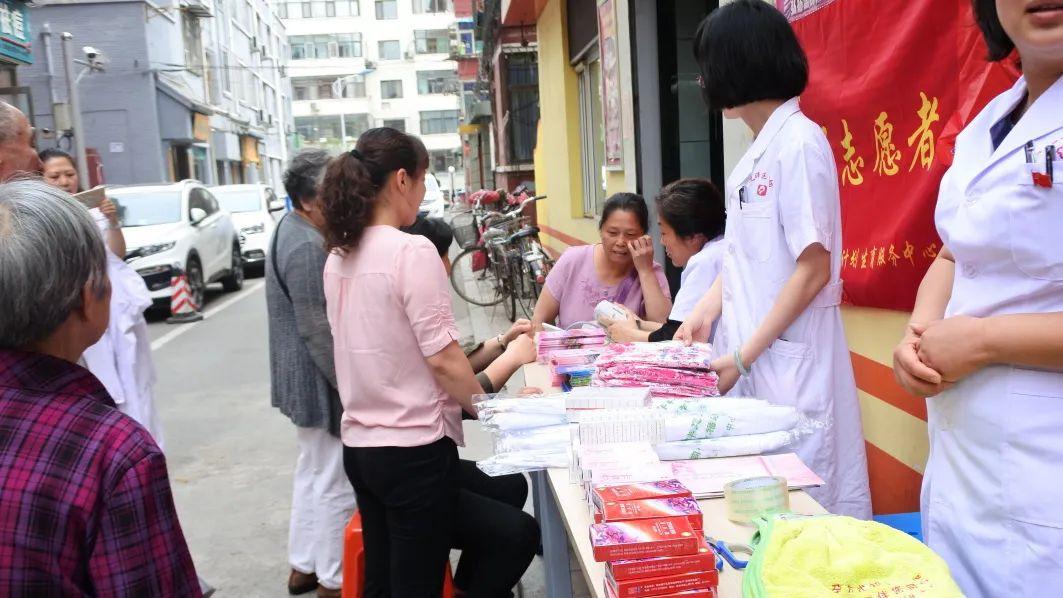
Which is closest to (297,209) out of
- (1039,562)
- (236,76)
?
(1039,562)

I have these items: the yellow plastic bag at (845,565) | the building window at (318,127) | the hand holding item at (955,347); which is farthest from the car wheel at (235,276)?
the building window at (318,127)

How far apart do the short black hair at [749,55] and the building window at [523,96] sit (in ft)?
40.6

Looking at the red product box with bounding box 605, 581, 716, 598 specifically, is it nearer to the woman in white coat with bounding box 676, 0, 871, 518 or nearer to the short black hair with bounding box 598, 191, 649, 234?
the woman in white coat with bounding box 676, 0, 871, 518

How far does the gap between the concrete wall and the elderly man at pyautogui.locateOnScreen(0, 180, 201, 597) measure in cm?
2327

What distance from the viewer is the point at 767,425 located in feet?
6.41

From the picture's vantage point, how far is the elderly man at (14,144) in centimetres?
259

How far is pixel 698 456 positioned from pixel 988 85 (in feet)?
3.73

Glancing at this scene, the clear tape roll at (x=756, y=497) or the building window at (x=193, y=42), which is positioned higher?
the building window at (x=193, y=42)

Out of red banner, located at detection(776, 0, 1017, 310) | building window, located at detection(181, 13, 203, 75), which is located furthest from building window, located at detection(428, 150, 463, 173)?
red banner, located at detection(776, 0, 1017, 310)

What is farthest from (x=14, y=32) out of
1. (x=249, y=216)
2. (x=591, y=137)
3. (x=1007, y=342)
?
(x=1007, y=342)

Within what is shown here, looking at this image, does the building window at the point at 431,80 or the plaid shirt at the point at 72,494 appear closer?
the plaid shirt at the point at 72,494

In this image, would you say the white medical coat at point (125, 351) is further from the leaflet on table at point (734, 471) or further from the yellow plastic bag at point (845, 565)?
the yellow plastic bag at point (845, 565)

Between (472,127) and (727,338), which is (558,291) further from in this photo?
(472,127)

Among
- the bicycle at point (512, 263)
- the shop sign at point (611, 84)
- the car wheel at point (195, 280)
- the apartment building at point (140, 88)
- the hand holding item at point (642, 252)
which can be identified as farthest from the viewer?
the apartment building at point (140, 88)
